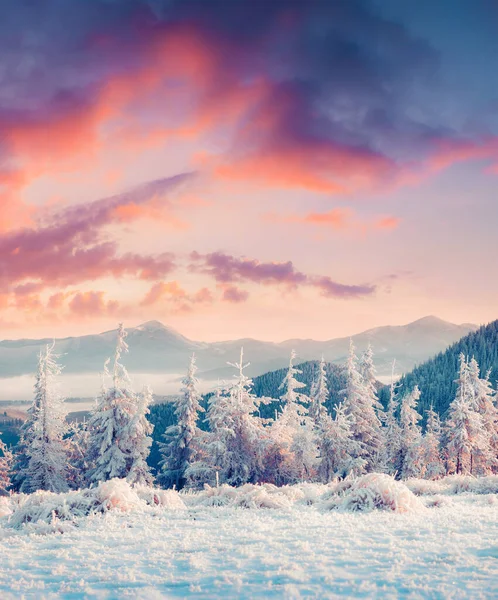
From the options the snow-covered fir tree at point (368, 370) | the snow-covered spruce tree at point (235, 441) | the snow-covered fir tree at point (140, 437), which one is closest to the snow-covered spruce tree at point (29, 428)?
the snow-covered fir tree at point (140, 437)

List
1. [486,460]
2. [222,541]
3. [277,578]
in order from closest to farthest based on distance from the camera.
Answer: [277,578], [222,541], [486,460]

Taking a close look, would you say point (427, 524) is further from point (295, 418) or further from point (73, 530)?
point (295, 418)

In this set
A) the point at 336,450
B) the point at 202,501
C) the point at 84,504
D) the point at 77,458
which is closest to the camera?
the point at 84,504

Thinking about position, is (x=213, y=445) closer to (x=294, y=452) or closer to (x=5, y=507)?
(x=294, y=452)

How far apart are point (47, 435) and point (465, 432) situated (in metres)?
35.7

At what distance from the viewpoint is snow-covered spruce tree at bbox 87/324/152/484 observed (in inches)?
1380

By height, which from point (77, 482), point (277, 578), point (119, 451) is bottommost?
point (77, 482)

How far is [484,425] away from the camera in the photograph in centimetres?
4672

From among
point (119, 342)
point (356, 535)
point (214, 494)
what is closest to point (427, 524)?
point (356, 535)

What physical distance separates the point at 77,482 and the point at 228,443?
17.6 m

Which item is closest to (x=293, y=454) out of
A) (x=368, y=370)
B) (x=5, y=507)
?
(x=368, y=370)

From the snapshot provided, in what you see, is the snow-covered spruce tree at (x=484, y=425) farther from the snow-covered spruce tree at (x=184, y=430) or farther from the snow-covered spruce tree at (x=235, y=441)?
the snow-covered spruce tree at (x=184, y=430)

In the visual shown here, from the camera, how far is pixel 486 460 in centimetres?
4534

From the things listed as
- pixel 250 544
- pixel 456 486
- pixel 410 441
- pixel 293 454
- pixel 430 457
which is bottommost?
pixel 430 457
